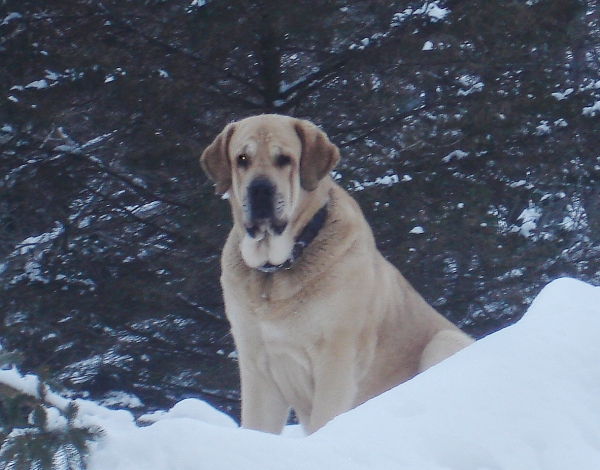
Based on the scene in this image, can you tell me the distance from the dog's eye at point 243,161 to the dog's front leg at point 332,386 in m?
0.97

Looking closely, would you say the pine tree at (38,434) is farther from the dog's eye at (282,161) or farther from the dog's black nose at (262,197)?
the dog's eye at (282,161)

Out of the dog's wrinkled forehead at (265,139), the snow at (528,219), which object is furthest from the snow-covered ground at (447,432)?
the snow at (528,219)

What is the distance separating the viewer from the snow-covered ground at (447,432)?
1987 mm

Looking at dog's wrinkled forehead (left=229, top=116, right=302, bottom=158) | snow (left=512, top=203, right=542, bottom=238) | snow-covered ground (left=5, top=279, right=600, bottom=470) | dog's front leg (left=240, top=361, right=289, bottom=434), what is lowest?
snow (left=512, top=203, right=542, bottom=238)

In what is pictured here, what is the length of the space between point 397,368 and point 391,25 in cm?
413

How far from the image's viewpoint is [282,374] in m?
3.83

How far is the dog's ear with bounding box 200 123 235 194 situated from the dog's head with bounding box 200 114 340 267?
45 mm

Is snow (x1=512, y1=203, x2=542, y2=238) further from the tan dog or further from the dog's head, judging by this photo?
the dog's head

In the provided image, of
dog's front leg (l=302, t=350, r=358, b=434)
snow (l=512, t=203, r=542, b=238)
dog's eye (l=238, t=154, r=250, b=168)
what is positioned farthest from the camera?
snow (l=512, t=203, r=542, b=238)

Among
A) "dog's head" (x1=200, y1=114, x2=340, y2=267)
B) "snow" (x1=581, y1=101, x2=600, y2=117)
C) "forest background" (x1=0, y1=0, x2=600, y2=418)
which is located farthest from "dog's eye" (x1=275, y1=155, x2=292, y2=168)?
"snow" (x1=581, y1=101, x2=600, y2=117)

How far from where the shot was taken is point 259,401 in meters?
3.98

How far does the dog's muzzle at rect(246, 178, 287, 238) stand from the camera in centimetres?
374

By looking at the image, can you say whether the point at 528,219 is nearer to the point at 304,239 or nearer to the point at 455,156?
the point at 455,156

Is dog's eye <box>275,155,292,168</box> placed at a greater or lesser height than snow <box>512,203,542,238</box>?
greater
